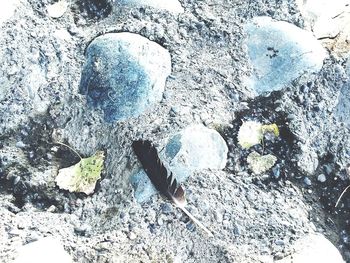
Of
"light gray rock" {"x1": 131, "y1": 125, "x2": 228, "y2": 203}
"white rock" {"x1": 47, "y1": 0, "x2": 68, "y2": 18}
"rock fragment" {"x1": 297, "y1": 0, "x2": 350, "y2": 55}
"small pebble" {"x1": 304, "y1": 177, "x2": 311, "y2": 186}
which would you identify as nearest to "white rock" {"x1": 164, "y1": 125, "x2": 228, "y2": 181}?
"light gray rock" {"x1": 131, "y1": 125, "x2": 228, "y2": 203}

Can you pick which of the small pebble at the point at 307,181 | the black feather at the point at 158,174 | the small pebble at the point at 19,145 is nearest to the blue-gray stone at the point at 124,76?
the black feather at the point at 158,174

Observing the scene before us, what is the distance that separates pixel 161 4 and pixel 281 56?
1.95 feet

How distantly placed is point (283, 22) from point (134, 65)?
0.75 meters

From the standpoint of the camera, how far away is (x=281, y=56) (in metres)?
2.47

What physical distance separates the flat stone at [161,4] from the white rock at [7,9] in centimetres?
48

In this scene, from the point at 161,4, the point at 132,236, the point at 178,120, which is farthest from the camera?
the point at 161,4

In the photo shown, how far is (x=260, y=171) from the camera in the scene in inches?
91.1

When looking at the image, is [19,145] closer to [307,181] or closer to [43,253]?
[43,253]

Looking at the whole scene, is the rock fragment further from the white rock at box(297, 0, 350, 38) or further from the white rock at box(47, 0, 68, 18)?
the white rock at box(47, 0, 68, 18)

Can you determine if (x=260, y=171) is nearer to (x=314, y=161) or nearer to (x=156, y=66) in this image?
(x=314, y=161)

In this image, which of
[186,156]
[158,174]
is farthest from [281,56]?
[158,174]

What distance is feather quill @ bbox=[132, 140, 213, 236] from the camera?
2083mm

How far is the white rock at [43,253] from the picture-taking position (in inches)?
74.8

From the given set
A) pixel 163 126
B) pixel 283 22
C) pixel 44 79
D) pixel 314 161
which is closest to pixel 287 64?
pixel 283 22
